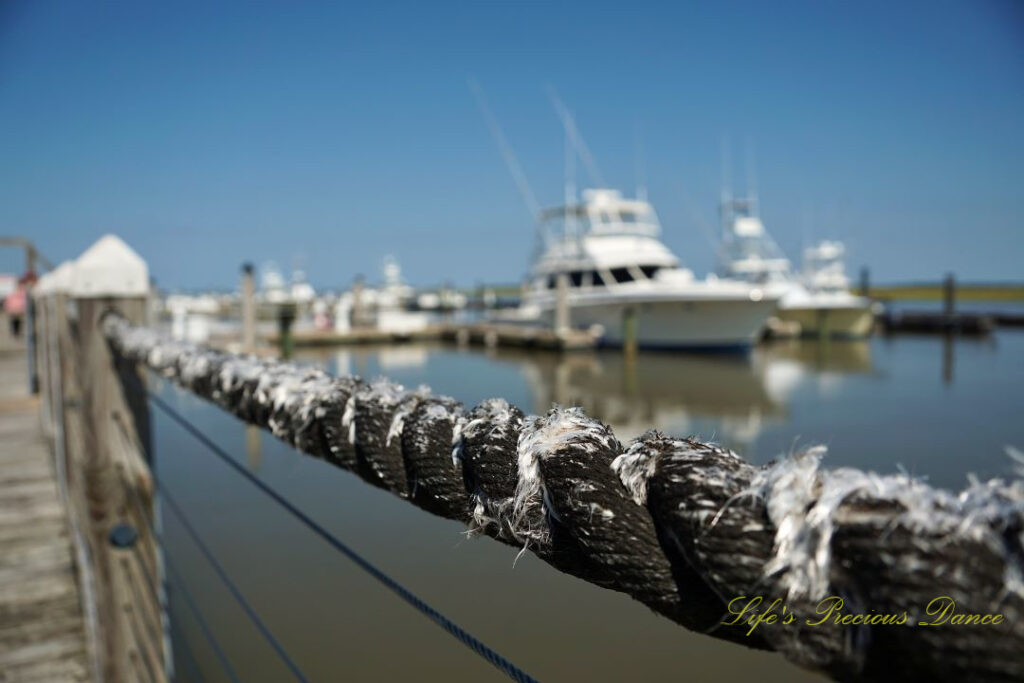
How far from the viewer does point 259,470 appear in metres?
8.94

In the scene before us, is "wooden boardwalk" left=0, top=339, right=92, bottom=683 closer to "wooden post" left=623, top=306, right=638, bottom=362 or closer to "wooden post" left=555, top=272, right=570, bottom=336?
"wooden post" left=623, top=306, right=638, bottom=362

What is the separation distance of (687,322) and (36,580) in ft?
78.3

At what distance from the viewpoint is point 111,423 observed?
2805 mm

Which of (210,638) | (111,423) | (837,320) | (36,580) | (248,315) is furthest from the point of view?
(837,320)

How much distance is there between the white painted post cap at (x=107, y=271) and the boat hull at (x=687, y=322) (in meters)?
22.6

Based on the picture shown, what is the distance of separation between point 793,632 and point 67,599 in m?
2.86

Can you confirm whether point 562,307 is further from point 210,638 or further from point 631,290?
point 210,638

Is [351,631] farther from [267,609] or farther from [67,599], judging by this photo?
[67,599]

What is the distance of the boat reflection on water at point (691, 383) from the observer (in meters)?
13.5

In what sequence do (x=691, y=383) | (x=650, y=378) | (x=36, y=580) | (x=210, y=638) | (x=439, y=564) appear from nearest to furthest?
(x=210, y=638), (x=36, y=580), (x=439, y=564), (x=691, y=383), (x=650, y=378)

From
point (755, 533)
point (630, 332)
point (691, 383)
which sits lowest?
point (691, 383)

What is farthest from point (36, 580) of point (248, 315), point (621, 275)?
point (621, 275)

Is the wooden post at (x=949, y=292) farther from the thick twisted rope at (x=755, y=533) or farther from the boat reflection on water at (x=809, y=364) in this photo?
the thick twisted rope at (x=755, y=533)

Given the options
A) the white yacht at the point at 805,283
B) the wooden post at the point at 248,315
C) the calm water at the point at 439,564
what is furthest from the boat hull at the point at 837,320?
the wooden post at the point at 248,315
